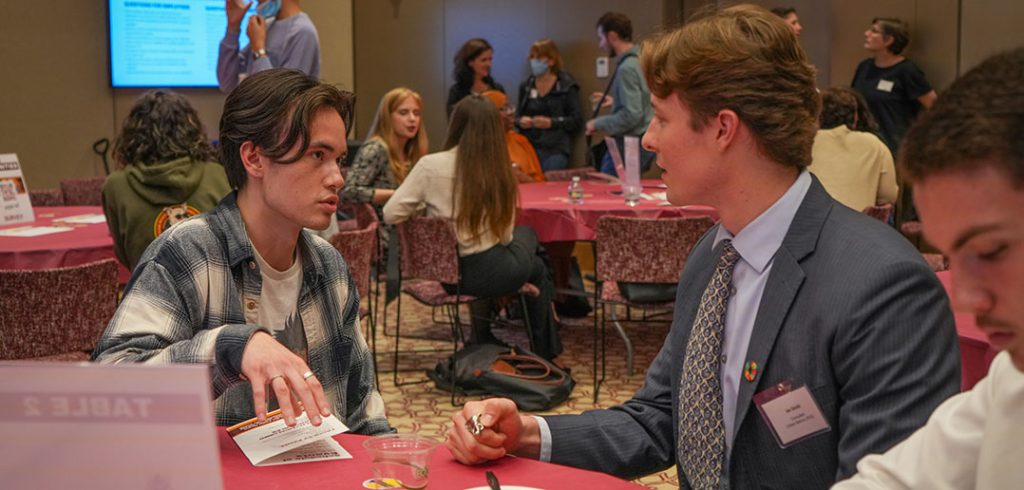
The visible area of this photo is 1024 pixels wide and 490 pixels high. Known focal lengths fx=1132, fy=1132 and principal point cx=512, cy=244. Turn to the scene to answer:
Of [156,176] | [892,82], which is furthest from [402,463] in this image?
[892,82]

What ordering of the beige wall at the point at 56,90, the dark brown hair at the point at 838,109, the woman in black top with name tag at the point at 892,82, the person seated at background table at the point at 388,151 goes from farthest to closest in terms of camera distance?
the beige wall at the point at 56,90
the woman in black top with name tag at the point at 892,82
the person seated at background table at the point at 388,151
the dark brown hair at the point at 838,109

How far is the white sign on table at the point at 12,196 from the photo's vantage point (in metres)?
5.38

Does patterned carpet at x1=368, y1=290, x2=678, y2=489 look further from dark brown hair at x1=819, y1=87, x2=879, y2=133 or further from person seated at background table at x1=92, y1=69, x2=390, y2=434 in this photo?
person seated at background table at x1=92, y1=69, x2=390, y2=434

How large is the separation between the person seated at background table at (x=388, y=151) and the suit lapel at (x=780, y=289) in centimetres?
510

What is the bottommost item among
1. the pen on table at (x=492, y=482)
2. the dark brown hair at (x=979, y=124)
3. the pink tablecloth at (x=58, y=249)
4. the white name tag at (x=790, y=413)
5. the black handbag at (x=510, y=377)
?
the black handbag at (x=510, y=377)

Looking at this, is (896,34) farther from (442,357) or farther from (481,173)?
(442,357)

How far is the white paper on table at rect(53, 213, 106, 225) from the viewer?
219 inches

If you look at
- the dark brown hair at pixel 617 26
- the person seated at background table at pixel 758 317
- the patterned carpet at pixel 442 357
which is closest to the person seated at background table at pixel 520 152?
the dark brown hair at pixel 617 26

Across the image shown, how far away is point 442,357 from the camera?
255 inches

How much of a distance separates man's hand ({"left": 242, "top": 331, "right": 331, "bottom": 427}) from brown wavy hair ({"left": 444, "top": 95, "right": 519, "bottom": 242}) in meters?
3.79

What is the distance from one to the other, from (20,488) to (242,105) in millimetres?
1391

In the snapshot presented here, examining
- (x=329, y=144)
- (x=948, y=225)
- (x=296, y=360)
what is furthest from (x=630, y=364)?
(x=948, y=225)

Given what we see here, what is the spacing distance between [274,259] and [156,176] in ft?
8.77

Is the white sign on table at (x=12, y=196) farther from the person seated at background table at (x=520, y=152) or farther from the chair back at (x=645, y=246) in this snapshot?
the person seated at background table at (x=520, y=152)
